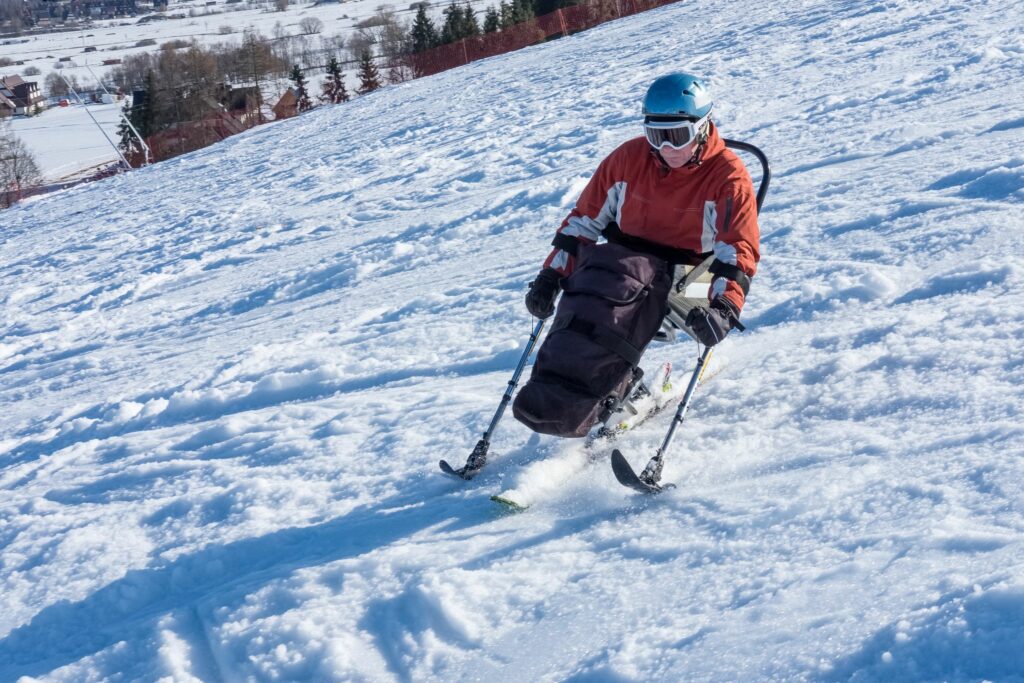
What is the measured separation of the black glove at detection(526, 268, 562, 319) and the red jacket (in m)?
0.10

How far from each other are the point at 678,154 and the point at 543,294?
2.85ft

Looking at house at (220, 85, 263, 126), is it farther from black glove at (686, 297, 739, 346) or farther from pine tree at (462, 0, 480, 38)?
black glove at (686, 297, 739, 346)

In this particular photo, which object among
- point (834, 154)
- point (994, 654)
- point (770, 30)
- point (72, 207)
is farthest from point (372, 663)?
point (72, 207)

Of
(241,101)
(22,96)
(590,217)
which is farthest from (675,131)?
(22,96)

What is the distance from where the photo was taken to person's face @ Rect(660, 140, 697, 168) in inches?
135

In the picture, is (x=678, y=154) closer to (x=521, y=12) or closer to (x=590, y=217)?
(x=590, y=217)

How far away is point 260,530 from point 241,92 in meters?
58.3

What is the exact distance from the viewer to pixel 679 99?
3.34 meters

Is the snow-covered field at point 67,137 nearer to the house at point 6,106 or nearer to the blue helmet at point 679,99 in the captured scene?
the house at point 6,106

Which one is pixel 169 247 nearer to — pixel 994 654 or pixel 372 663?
pixel 372 663

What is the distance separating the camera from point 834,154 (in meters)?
7.41

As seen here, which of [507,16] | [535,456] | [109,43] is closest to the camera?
[535,456]

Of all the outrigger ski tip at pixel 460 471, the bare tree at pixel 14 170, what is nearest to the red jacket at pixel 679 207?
the outrigger ski tip at pixel 460 471

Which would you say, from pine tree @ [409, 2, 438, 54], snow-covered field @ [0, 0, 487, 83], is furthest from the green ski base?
snow-covered field @ [0, 0, 487, 83]
